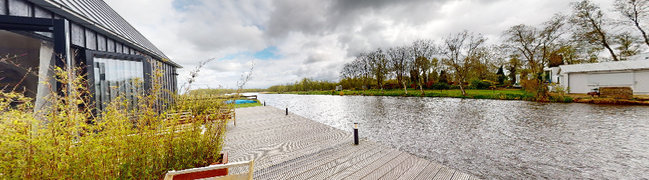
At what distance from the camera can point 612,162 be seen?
3.45 m

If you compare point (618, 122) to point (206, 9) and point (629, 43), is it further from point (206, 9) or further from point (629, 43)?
point (629, 43)

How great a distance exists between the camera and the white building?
1450cm

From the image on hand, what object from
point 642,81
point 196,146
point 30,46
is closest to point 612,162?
point 196,146

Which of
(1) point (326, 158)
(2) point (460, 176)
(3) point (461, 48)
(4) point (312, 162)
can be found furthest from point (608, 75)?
(4) point (312, 162)

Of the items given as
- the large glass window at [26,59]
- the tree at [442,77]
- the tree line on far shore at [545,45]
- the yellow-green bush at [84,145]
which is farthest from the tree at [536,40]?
the large glass window at [26,59]

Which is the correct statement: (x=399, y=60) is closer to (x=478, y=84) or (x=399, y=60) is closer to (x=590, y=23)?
(x=478, y=84)

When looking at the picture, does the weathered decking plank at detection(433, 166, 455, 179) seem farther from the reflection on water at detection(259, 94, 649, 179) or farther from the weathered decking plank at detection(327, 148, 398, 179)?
the weathered decking plank at detection(327, 148, 398, 179)

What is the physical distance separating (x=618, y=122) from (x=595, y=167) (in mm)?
5808

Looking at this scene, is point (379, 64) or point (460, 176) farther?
point (379, 64)

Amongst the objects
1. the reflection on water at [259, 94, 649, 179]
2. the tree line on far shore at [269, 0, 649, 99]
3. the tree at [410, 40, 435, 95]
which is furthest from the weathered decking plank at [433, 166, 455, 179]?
the tree at [410, 40, 435, 95]

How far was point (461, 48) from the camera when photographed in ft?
61.8

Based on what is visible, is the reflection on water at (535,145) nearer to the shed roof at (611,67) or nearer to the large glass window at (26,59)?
the large glass window at (26,59)

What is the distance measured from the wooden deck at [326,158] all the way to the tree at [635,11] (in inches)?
999

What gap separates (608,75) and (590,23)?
4693 millimetres
